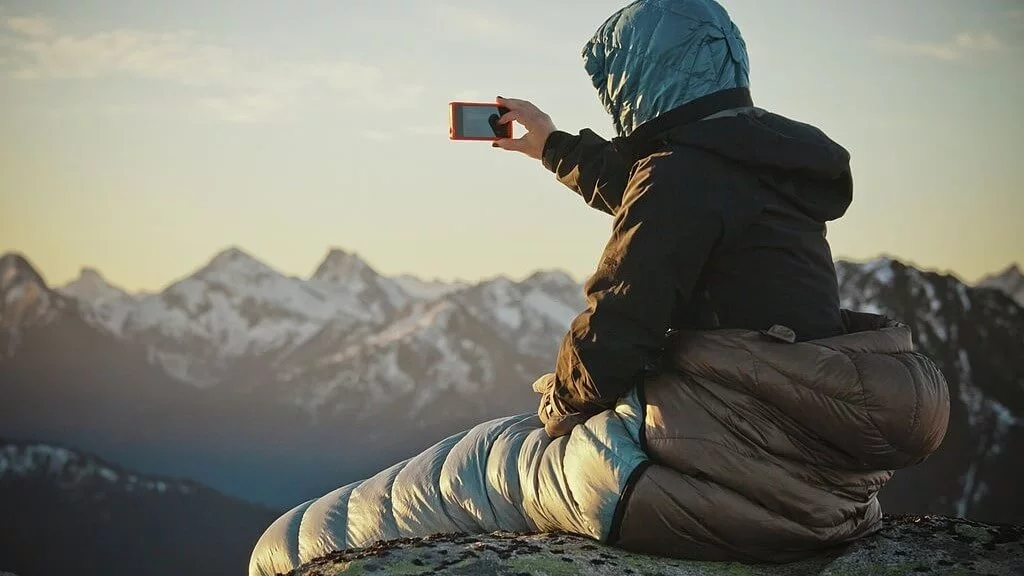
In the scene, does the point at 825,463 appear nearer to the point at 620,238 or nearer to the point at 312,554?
the point at 620,238

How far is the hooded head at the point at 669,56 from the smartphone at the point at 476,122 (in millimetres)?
675

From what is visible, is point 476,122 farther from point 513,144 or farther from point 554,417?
point 554,417

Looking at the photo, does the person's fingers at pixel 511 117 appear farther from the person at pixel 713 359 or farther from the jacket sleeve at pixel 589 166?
the person at pixel 713 359

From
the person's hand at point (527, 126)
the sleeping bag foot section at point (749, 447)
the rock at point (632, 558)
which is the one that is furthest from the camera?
the person's hand at point (527, 126)

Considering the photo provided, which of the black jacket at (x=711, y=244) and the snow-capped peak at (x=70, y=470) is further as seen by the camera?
the snow-capped peak at (x=70, y=470)

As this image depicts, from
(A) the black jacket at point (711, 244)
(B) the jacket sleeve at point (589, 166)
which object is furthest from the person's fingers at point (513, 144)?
(A) the black jacket at point (711, 244)

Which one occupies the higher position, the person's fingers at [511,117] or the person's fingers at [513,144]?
the person's fingers at [511,117]

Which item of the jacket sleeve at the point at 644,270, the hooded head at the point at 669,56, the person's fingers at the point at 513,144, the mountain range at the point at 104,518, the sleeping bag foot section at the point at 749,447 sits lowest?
the mountain range at the point at 104,518

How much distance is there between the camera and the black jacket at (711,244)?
4441 millimetres

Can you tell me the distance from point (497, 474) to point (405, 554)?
73 cm

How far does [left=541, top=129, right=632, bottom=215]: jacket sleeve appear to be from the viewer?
16.6 ft

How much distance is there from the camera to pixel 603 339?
4508mm

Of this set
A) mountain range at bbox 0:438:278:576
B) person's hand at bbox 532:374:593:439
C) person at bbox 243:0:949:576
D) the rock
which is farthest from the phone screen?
mountain range at bbox 0:438:278:576

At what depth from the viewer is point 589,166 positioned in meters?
5.15
